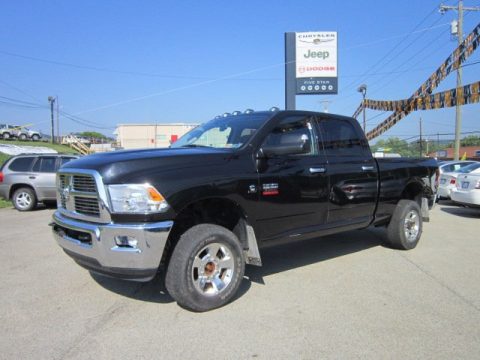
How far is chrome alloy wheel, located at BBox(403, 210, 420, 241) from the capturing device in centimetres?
636

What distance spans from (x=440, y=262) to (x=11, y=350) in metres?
5.23

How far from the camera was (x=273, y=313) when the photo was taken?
3.88 meters

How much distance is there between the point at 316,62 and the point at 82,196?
1833cm

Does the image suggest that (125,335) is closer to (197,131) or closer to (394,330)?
(394,330)

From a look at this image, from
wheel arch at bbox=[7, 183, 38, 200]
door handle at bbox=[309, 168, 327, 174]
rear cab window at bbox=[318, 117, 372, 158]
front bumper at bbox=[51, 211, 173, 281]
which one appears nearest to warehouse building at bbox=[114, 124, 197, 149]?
wheel arch at bbox=[7, 183, 38, 200]

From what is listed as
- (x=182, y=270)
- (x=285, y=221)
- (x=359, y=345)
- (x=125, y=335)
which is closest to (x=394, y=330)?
(x=359, y=345)

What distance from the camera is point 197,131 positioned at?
215 inches

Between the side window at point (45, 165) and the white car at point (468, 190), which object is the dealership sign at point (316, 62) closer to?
the white car at point (468, 190)

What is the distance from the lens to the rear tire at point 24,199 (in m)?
11.9

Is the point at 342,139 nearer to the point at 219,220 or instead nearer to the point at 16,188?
the point at 219,220

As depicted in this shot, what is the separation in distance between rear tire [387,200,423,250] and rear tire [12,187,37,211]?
1006 cm

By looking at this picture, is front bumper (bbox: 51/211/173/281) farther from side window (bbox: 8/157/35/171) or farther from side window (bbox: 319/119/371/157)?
side window (bbox: 8/157/35/171)

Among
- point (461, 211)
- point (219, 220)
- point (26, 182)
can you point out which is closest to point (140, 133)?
point (26, 182)

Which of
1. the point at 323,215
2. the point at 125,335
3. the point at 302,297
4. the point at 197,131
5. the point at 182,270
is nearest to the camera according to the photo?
the point at 125,335
